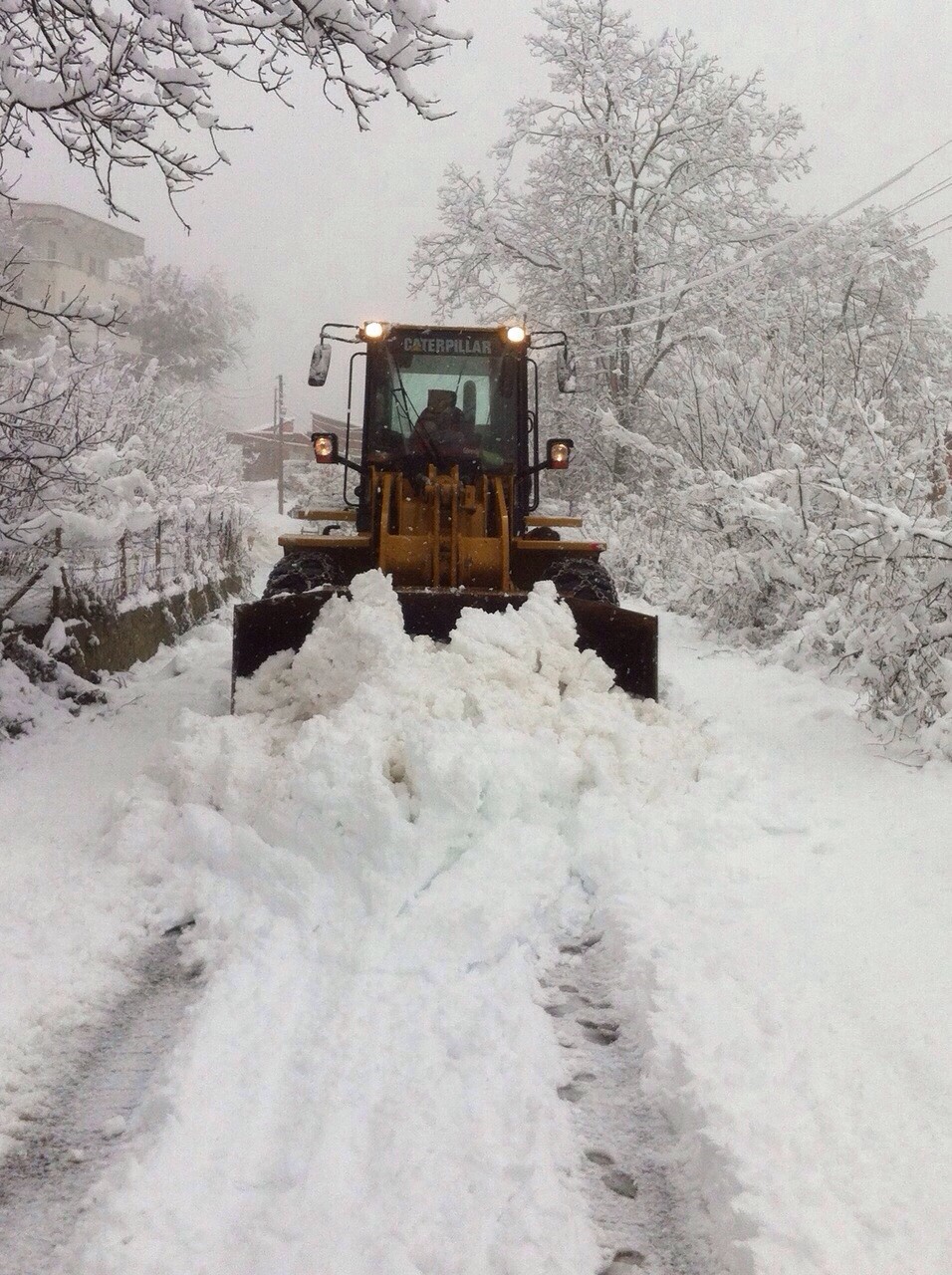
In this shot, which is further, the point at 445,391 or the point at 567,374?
the point at 445,391

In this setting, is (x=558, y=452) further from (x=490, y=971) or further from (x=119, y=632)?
(x=490, y=971)

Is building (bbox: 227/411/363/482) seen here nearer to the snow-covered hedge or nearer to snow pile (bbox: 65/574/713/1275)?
the snow-covered hedge

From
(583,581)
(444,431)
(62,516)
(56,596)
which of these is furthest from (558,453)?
(56,596)

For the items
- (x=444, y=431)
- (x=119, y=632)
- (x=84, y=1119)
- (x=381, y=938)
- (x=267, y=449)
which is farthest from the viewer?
(x=267, y=449)


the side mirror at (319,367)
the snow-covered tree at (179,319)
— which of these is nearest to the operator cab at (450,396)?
the side mirror at (319,367)

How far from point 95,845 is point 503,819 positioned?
184cm

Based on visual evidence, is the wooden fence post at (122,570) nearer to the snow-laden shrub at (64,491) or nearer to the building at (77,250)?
the snow-laden shrub at (64,491)

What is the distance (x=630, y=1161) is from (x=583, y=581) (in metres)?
5.00

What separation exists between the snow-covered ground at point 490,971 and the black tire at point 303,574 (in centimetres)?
105

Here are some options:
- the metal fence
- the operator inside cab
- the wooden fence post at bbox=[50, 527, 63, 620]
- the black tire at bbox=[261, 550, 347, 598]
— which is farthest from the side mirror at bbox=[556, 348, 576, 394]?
the wooden fence post at bbox=[50, 527, 63, 620]

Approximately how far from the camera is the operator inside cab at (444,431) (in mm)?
7637

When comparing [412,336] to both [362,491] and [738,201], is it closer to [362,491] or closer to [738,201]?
[362,491]

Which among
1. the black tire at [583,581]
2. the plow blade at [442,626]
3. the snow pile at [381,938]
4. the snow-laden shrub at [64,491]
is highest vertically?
the snow-laden shrub at [64,491]

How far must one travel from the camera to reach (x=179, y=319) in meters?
42.2
